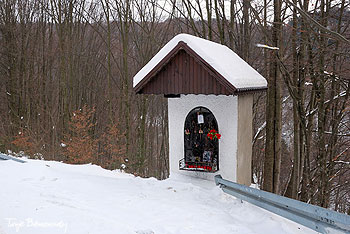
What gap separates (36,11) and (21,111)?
646 centimetres

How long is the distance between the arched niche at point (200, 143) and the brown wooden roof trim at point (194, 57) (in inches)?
50.1

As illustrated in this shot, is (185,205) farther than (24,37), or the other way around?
(24,37)

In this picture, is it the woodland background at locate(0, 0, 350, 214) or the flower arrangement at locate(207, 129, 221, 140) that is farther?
the woodland background at locate(0, 0, 350, 214)

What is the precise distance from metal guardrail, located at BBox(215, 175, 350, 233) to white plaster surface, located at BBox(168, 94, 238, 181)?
0.94 m

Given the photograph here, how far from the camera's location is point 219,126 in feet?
21.4

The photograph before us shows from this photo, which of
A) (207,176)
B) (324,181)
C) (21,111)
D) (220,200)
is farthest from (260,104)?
(21,111)

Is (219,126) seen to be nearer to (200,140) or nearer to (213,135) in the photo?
(213,135)

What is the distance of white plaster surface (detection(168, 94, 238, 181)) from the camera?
6.37 metres

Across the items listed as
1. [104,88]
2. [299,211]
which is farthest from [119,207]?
[104,88]

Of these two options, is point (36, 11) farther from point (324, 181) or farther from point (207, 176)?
point (324, 181)

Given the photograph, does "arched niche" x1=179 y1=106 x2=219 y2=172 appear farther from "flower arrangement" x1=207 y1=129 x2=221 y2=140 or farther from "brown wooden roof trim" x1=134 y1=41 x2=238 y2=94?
"brown wooden roof trim" x1=134 y1=41 x2=238 y2=94

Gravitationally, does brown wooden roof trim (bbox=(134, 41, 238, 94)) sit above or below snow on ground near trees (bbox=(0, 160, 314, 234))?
above

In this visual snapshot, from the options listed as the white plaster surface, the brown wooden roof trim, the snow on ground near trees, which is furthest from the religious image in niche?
the brown wooden roof trim

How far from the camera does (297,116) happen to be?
8969 mm
